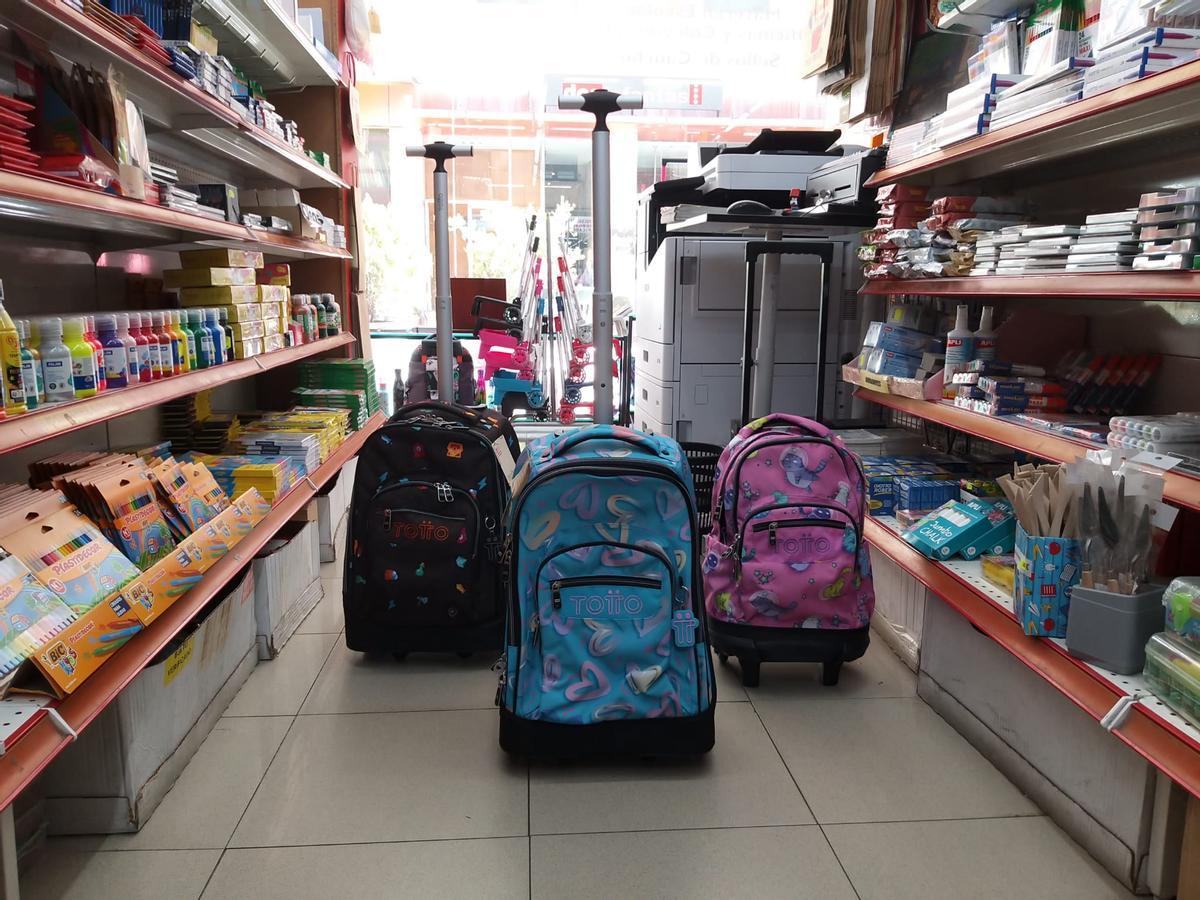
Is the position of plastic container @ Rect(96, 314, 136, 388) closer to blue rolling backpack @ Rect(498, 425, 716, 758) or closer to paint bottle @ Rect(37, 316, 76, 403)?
paint bottle @ Rect(37, 316, 76, 403)

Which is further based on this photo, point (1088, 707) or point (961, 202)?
point (961, 202)

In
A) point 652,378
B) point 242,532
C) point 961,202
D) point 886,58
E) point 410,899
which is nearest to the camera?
point 410,899

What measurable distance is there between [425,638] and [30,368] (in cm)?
134

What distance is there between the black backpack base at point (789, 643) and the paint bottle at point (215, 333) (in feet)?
5.39

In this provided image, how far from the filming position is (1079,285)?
1901 mm

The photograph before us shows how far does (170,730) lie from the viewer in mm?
1996

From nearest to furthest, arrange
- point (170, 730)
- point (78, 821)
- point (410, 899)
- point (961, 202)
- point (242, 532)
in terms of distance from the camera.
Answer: point (410, 899) → point (78, 821) → point (170, 730) → point (242, 532) → point (961, 202)

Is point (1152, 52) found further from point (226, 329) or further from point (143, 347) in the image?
point (226, 329)

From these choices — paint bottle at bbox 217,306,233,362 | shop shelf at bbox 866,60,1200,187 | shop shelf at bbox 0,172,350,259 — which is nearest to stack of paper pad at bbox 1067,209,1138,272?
shop shelf at bbox 866,60,1200,187

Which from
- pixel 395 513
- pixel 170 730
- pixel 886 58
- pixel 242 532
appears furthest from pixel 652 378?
pixel 170 730

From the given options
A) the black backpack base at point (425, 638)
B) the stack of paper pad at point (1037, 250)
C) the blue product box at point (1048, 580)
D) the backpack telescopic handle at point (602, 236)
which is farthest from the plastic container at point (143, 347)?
the stack of paper pad at point (1037, 250)

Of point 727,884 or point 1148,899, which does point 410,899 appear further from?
point 1148,899

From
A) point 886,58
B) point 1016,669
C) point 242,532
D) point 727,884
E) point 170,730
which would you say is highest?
point 886,58

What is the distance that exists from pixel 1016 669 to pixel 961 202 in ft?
4.51
